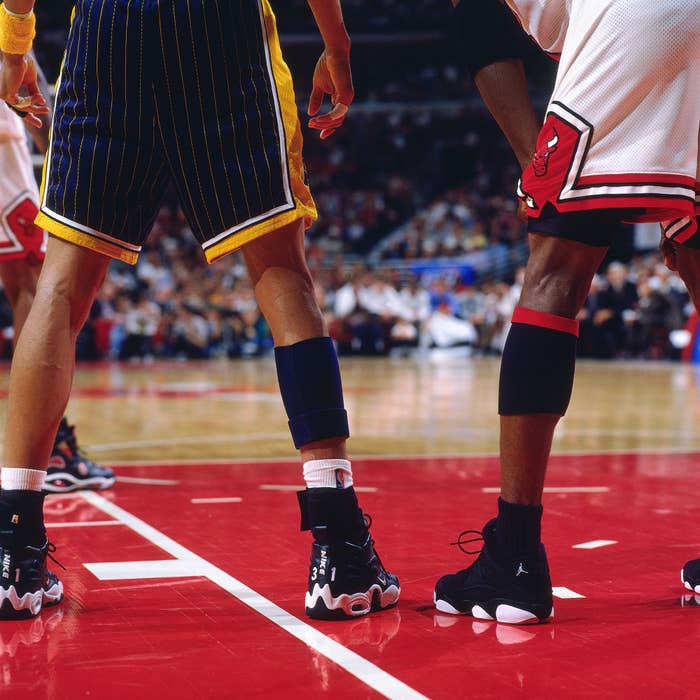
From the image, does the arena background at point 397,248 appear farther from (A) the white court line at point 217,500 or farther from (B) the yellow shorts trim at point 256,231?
(B) the yellow shorts trim at point 256,231

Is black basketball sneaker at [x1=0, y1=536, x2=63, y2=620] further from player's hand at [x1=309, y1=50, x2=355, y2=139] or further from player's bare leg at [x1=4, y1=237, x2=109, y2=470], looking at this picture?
player's hand at [x1=309, y1=50, x2=355, y2=139]

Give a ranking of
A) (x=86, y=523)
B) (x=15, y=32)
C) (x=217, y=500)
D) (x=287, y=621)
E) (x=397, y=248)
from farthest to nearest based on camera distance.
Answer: (x=397, y=248) → (x=217, y=500) → (x=86, y=523) → (x=15, y=32) → (x=287, y=621)

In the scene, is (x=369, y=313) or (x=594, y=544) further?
(x=369, y=313)

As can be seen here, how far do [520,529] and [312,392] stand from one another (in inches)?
18.9

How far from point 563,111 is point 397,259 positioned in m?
18.9

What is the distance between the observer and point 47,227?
7.09ft

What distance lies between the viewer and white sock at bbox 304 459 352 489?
209 cm

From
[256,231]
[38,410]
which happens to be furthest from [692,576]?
[38,410]

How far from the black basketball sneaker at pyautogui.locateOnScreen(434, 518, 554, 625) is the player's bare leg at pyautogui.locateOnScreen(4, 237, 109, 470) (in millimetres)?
833

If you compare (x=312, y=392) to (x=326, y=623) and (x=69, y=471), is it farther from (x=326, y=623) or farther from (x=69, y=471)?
(x=69, y=471)

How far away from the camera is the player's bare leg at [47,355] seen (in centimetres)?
210

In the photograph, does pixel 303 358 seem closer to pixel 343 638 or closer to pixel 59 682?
pixel 343 638

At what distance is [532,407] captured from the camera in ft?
6.80

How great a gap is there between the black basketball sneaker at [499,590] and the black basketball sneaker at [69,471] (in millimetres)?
1799
